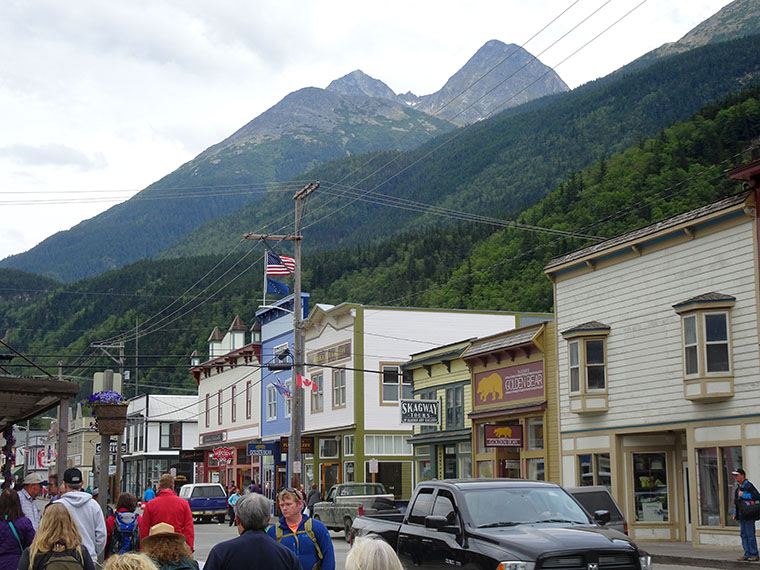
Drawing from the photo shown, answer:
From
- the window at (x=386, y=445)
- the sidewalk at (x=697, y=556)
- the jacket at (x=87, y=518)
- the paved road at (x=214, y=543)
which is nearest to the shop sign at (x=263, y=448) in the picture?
the window at (x=386, y=445)

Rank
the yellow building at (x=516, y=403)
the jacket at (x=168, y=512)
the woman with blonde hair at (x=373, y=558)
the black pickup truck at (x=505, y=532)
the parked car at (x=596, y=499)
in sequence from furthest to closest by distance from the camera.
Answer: the yellow building at (x=516, y=403)
the parked car at (x=596, y=499)
the jacket at (x=168, y=512)
the black pickup truck at (x=505, y=532)
the woman with blonde hair at (x=373, y=558)

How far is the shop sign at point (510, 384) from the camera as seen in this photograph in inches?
1262

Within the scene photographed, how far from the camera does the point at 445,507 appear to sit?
1293 centimetres

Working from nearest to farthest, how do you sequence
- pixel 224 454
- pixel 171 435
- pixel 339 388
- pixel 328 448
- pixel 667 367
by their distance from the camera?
1. pixel 667 367
2. pixel 339 388
3. pixel 328 448
4. pixel 224 454
5. pixel 171 435

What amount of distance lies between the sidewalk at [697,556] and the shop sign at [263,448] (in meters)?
28.9

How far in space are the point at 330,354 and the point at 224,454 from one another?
13010 millimetres

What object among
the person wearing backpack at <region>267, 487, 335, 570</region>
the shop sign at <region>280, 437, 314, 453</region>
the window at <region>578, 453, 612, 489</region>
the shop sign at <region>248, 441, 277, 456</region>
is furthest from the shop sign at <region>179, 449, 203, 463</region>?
the person wearing backpack at <region>267, 487, 335, 570</region>

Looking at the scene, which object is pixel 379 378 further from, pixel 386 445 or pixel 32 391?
pixel 32 391

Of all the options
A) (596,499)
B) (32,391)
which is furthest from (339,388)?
(32,391)

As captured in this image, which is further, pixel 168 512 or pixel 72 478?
pixel 168 512

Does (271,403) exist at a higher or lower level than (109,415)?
higher

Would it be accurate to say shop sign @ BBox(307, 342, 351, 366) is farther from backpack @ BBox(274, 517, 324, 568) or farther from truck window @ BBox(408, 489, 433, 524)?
backpack @ BBox(274, 517, 324, 568)

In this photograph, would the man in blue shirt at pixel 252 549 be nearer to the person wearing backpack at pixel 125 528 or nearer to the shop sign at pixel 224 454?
the person wearing backpack at pixel 125 528

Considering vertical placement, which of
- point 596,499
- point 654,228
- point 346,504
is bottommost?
point 346,504
